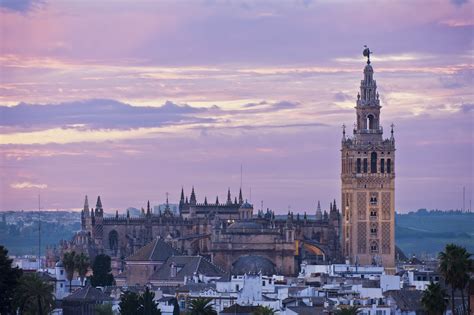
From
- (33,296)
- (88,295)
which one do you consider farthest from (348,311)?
(88,295)

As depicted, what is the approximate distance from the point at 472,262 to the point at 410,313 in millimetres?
32627

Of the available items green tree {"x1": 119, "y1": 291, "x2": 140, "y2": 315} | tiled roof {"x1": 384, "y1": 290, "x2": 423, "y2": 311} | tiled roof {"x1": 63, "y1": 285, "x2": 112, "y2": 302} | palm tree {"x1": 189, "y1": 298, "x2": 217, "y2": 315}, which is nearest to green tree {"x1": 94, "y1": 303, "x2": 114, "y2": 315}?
green tree {"x1": 119, "y1": 291, "x2": 140, "y2": 315}

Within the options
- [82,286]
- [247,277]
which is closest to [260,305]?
→ [247,277]

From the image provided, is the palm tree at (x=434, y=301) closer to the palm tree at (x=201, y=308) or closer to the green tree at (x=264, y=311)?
the green tree at (x=264, y=311)

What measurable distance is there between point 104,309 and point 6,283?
1058 inches

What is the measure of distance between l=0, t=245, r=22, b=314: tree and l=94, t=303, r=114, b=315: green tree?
21.3 metres

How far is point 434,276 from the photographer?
18912 cm

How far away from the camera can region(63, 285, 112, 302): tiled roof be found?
17762 centimetres

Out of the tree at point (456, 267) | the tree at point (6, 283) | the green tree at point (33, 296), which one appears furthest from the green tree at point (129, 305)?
the tree at point (456, 267)

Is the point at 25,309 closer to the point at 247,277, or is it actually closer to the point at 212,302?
the point at 212,302

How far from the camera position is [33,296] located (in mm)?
155625

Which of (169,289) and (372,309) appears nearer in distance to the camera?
(372,309)

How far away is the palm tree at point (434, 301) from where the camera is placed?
132 m

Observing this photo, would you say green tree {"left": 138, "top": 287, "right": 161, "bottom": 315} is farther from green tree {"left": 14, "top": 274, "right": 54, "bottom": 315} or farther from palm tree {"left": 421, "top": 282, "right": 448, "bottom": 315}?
palm tree {"left": 421, "top": 282, "right": 448, "bottom": 315}
